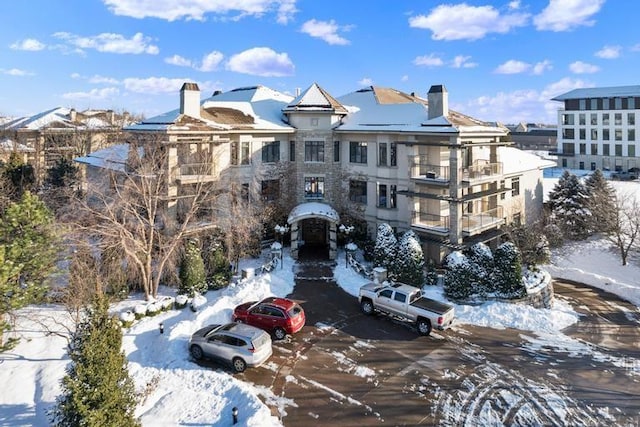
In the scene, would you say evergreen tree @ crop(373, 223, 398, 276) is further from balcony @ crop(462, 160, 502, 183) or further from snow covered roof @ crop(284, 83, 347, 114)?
snow covered roof @ crop(284, 83, 347, 114)

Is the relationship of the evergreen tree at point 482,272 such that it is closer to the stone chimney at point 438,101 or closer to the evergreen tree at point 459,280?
the evergreen tree at point 459,280

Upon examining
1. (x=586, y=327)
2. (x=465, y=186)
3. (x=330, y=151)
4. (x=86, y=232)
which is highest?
(x=330, y=151)

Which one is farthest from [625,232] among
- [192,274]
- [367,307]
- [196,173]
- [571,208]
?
[192,274]

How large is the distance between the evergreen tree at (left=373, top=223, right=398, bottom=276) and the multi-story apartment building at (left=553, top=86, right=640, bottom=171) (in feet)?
211

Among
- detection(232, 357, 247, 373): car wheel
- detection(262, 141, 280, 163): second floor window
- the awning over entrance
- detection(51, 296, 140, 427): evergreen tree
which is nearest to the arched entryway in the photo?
the awning over entrance

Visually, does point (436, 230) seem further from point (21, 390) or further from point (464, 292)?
point (21, 390)

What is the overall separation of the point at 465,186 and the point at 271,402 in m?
19.0

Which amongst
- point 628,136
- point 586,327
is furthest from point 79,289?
point 628,136

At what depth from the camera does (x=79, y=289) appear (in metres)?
19.1

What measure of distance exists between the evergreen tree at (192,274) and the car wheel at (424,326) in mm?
11931

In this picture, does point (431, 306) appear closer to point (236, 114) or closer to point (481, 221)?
point (481, 221)

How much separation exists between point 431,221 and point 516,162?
42.5 ft

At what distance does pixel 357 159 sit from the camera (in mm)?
34094

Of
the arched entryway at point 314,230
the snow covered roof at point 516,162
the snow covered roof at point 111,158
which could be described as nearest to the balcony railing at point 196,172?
the snow covered roof at point 111,158
